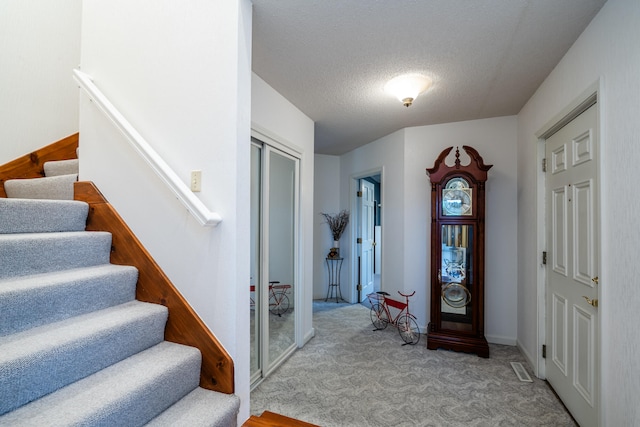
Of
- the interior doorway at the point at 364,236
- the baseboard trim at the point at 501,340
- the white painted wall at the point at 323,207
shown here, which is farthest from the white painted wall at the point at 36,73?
the baseboard trim at the point at 501,340

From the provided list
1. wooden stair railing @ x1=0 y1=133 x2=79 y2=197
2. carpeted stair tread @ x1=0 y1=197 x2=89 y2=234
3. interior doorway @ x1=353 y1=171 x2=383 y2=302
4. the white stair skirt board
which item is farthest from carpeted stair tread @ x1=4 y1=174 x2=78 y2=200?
the white stair skirt board

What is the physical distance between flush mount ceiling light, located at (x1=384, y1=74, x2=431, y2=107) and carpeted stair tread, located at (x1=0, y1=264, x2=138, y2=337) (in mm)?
2319

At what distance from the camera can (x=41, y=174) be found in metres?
2.33

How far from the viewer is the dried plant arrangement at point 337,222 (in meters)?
4.80

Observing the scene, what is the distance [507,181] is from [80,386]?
3.75 meters

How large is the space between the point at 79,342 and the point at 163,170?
80 centimetres

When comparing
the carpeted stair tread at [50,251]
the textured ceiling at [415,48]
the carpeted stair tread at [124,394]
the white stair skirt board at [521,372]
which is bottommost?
the white stair skirt board at [521,372]

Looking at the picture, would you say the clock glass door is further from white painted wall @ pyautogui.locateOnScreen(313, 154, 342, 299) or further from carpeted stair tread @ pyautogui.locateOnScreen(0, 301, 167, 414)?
carpeted stair tread @ pyautogui.locateOnScreen(0, 301, 167, 414)

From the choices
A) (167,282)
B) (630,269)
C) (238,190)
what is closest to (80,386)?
(167,282)

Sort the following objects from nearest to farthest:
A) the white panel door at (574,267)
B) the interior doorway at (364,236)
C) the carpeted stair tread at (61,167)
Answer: the white panel door at (574,267) < the carpeted stair tread at (61,167) < the interior doorway at (364,236)

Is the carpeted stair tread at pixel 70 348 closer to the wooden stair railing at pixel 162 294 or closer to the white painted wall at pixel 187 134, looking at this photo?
the wooden stair railing at pixel 162 294

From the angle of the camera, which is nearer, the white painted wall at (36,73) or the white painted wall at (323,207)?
the white painted wall at (36,73)

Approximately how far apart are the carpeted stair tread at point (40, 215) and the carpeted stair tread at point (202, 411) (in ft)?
3.85

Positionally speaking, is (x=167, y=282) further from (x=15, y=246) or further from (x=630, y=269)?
(x=630, y=269)
